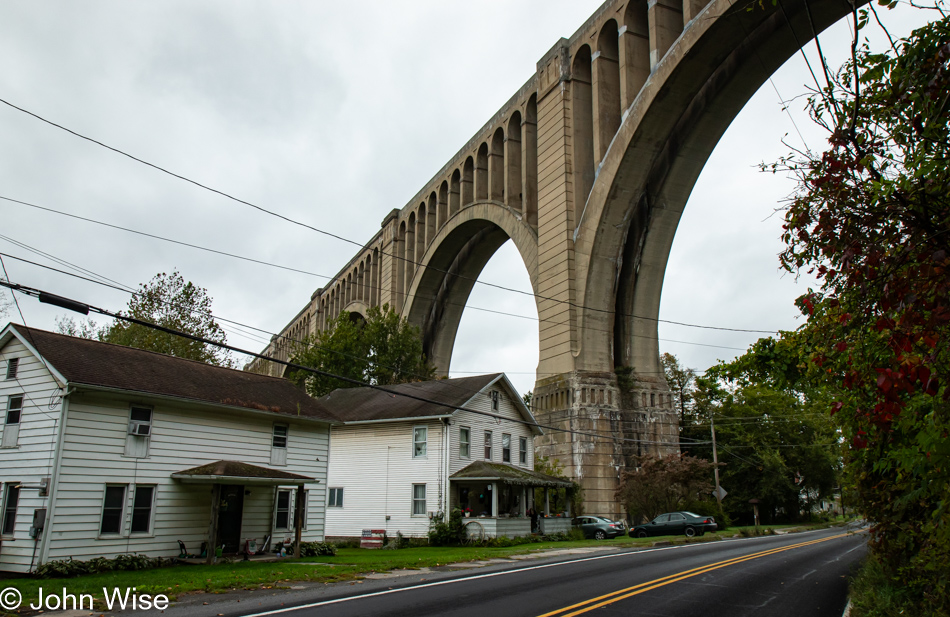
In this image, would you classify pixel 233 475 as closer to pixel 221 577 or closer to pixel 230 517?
pixel 230 517

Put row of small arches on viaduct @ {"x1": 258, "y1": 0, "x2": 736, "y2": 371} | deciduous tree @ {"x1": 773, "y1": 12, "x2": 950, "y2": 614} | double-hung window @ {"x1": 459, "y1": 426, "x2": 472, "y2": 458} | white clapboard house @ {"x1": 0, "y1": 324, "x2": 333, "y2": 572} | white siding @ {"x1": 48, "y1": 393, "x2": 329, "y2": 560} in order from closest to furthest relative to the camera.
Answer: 1. deciduous tree @ {"x1": 773, "y1": 12, "x2": 950, "y2": 614}
2. white clapboard house @ {"x1": 0, "y1": 324, "x2": 333, "y2": 572}
3. white siding @ {"x1": 48, "y1": 393, "x2": 329, "y2": 560}
4. double-hung window @ {"x1": 459, "y1": 426, "x2": 472, "y2": 458}
5. row of small arches on viaduct @ {"x1": 258, "y1": 0, "x2": 736, "y2": 371}

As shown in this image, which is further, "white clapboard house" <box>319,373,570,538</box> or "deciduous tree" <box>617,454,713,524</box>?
"deciduous tree" <box>617,454,713,524</box>

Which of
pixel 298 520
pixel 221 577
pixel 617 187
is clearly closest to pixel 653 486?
pixel 617 187

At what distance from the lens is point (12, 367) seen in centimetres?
1839

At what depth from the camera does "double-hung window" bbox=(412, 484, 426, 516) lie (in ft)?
93.0

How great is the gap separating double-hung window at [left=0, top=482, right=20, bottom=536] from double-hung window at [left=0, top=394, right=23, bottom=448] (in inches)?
42.0

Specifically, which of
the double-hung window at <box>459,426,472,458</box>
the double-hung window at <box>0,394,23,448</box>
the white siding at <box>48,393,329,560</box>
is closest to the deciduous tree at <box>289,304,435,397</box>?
the double-hung window at <box>459,426,472,458</box>

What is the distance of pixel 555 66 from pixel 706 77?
32.1 ft

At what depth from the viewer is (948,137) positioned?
5.44 meters

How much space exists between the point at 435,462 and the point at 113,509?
43.2 feet

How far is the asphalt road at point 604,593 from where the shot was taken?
1010 centimetres

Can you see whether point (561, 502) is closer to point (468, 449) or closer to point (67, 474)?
point (468, 449)

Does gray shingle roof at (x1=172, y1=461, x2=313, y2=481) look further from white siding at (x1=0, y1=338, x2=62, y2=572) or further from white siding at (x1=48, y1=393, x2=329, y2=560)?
white siding at (x1=0, y1=338, x2=62, y2=572)

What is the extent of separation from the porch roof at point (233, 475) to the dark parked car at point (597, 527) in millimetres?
15036
